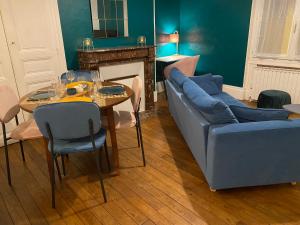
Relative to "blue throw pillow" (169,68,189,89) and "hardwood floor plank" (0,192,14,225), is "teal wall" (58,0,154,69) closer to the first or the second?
"blue throw pillow" (169,68,189,89)

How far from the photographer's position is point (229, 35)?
14.2ft

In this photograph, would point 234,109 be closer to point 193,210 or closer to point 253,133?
point 253,133

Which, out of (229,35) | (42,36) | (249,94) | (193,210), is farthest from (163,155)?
(229,35)

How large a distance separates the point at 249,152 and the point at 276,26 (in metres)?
2.98

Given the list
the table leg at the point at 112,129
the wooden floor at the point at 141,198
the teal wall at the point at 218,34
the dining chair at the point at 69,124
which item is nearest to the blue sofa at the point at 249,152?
the wooden floor at the point at 141,198

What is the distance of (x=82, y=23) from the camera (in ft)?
10.5

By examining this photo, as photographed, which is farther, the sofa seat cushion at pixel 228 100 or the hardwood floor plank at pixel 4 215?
the sofa seat cushion at pixel 228 100

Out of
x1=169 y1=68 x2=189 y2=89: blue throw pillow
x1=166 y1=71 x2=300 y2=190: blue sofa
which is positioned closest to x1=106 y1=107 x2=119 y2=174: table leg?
x1=166 y1=71 x2=300 y2=190: blue sofa

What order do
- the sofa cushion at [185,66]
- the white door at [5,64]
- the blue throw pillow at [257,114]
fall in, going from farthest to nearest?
the sofa cushion at [185,66], the white door at [5,64], the blue throw pillow at [257,114]

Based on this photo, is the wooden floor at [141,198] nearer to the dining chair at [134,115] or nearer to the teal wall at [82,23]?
the dining chair at [134,115]

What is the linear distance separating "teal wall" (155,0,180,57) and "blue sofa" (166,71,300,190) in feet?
10.7

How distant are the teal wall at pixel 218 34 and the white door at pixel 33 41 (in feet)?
9.89

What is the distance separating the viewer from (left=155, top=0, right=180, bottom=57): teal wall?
15.2 ft

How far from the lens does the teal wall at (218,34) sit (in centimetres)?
413
